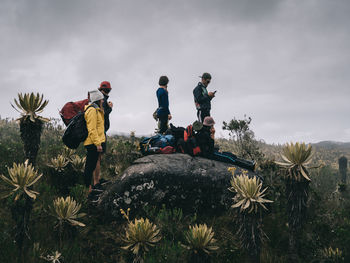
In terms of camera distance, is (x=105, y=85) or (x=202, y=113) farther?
(x=202, y=113)

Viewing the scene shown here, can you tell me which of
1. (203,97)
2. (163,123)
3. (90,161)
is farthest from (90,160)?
(203,97)

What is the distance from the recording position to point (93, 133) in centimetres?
461

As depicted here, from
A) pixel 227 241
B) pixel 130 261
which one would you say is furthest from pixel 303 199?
pixel 130 261

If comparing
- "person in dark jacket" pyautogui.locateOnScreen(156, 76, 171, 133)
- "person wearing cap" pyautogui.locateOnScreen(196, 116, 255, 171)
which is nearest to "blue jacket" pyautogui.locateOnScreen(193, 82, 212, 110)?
"person in dark jacket" pyautogui.locateOnScreen(156, 76, 171, 133)

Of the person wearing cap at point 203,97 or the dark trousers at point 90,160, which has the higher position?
the person wearing cap at point 203,97

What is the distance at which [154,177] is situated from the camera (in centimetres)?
490

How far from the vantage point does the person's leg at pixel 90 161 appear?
480cm

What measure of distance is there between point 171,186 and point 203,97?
2.89 metres

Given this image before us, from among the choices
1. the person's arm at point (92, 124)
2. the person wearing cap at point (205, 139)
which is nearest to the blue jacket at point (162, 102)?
the person wearing cap at point (205, 139)

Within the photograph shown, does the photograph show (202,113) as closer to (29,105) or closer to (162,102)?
(162,102)

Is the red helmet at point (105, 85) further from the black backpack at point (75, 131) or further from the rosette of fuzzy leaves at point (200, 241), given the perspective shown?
the rosette of fuzzy leaves at point (200, 241)

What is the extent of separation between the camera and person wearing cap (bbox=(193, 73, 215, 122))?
22.4ft

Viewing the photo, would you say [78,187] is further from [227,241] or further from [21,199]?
[227,241]

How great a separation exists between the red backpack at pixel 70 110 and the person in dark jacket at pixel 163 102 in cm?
195
